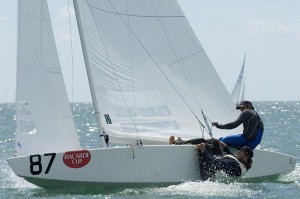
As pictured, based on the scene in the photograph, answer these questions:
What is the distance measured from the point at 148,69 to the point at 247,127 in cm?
174

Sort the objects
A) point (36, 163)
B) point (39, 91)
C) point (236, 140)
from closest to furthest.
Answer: point (36, 163), point (39, 91), point (236, 140)

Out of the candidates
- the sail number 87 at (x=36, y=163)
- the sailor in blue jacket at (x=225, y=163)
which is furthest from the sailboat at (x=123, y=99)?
the sailor in blue jacket at (x=225, y=163)

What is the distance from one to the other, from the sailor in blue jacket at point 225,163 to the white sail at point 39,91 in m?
1.84

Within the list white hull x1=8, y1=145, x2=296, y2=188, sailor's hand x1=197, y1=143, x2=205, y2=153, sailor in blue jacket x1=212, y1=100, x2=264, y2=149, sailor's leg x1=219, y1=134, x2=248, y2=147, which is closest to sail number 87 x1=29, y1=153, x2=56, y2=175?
white hull x1=8, y1=145, x2=296, y2=188

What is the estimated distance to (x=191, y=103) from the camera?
13586 millimetres

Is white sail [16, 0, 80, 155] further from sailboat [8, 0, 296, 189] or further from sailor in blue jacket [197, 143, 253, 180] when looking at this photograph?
sailor in blue jacket [197, 143, 253, 180]

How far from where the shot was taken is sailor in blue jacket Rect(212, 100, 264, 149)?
A: 13.1 m

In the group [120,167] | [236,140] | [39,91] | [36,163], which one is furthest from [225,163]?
[39,91]

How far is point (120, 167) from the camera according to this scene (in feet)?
40.6

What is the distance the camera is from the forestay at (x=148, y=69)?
1306 cm

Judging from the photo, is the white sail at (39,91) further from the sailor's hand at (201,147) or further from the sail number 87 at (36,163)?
the sailor's hand at (201,147)

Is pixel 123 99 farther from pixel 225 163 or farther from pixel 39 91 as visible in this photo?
pixel 225 163

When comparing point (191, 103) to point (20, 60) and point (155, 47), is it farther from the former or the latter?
point (20, 60)

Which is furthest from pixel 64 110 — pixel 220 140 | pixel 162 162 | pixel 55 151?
pixel 220 140
